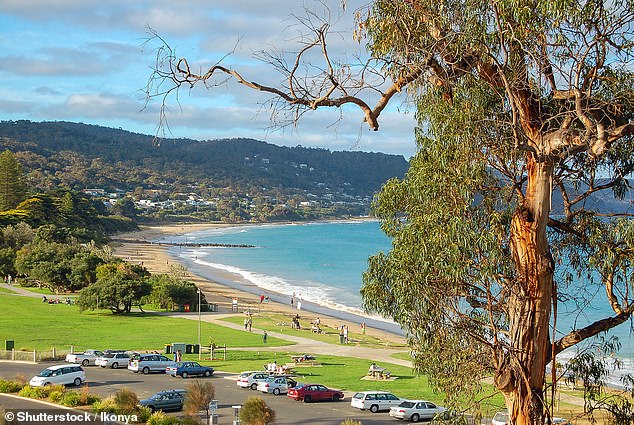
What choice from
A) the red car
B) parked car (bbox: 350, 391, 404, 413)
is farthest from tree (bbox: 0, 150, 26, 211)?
parked car (bbox: 350, 391, 404, 413)

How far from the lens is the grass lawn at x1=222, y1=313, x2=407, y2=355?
1751 inches

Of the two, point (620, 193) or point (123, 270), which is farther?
point (123, 270)

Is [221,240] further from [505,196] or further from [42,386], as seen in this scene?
[505,196]

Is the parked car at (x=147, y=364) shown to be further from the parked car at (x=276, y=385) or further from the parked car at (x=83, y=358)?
the parked car at (x=276, y=385)

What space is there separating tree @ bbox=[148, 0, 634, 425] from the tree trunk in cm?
2

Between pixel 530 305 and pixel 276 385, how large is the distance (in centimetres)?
2082

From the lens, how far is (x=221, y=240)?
142000mm

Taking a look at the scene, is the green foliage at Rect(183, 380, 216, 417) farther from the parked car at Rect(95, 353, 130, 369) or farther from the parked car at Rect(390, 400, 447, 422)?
the parked car at Rect(95, 353, 130, 369)

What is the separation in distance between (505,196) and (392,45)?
→ 8.39 ft

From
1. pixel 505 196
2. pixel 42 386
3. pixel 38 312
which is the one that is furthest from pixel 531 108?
pixel 38 312

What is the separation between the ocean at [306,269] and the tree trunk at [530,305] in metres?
23.7

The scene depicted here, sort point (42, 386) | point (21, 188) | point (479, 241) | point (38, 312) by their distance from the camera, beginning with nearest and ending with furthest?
point (479, 241) < point (42, 386) < point (38, 312) < point (21, 188)

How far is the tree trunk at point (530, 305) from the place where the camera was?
29.3 feet

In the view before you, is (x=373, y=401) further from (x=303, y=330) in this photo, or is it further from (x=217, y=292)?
(x=217, y=292)
